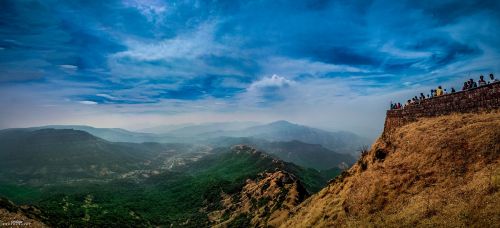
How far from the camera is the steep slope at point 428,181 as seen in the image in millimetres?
17114

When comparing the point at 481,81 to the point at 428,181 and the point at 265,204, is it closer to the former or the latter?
the point at 428,181

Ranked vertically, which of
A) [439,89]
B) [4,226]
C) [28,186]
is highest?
[439,89]

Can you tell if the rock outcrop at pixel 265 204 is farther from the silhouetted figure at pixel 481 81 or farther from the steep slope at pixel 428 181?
the silhouetted figure at pixel 481 81

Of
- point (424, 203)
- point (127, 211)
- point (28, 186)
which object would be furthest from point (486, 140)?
point (28, 186)

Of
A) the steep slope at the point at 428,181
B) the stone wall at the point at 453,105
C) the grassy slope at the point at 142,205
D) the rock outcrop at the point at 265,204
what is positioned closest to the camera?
the steep slope at the point at 428,181

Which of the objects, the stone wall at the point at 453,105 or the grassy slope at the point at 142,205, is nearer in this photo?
the stone wall at the point at 453,105

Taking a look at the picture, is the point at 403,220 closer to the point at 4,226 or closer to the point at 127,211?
the point at 4,226

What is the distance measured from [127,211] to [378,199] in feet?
293

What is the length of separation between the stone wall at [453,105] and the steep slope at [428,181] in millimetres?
861

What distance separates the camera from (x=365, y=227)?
21328mm

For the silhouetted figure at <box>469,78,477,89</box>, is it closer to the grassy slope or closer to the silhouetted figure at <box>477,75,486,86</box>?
the silhouetted figure at <box>477,75,486,86</box>

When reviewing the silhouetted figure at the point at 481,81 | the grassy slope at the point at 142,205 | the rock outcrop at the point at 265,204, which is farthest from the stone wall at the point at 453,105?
the grassy slope at the point at 142,205

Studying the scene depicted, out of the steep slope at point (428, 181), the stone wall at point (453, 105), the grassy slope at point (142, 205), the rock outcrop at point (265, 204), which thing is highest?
the stone wall at point (453, 105)

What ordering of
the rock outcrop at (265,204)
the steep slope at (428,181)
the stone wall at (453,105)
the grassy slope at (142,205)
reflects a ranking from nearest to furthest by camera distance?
the steep slope at (428,181)
the stone wall at (453,105)
the rock outcrop at (265,204)
the grassy slope at (142,205)
